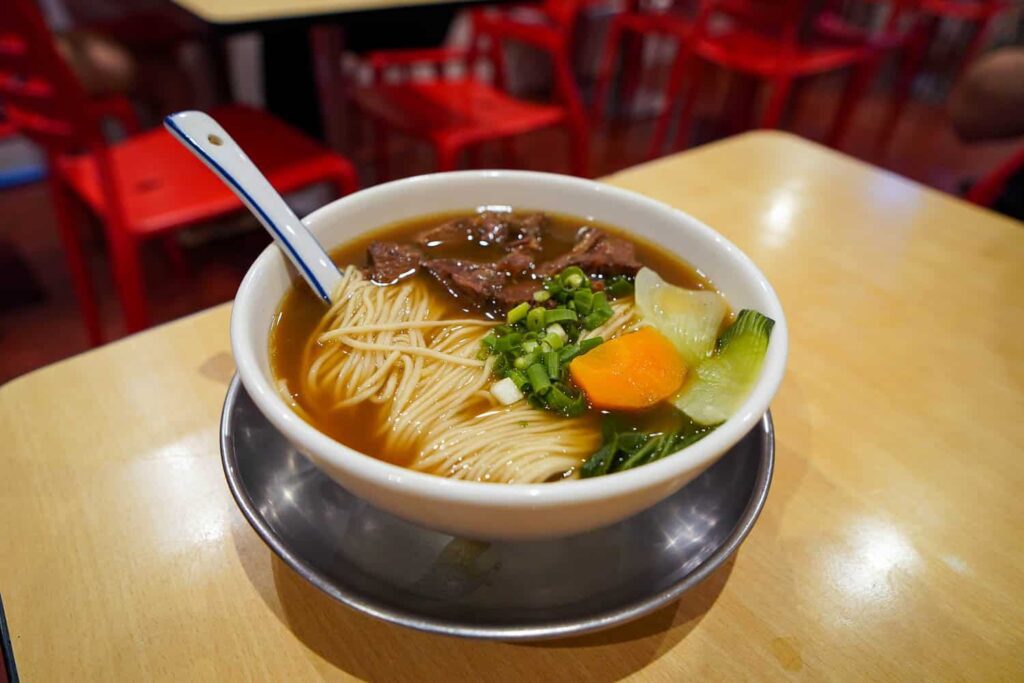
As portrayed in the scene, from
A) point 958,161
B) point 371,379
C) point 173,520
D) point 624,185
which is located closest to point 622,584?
point 371,379

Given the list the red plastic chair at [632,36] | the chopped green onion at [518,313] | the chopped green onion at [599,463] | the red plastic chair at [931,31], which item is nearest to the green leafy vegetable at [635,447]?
the chopped green onion at [599,463]

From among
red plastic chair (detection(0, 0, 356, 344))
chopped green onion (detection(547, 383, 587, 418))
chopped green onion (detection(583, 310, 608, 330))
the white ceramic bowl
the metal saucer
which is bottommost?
red plastic chair (detection(0, 0, 356, 344))

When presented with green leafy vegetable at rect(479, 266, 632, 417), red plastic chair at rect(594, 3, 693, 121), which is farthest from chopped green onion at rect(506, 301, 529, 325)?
red plastic chair at rect(594, 3, 693, 121)

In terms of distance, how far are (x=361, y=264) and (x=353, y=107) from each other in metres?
3.35

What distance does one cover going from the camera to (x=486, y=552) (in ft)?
2.41

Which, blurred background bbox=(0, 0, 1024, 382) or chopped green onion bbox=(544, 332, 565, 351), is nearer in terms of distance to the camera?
chopped green onion bbox=(544, 332, 565, 351)

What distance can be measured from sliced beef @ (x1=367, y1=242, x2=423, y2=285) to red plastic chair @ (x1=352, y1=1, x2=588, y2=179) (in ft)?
5.39

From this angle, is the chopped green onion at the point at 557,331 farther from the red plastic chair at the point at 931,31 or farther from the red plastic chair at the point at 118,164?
the red plastic chair at the point at 931,31

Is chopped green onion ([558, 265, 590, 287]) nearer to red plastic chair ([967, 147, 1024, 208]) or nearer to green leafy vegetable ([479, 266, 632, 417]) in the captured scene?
green leafy vegetable ([479, 266, 632, 417])

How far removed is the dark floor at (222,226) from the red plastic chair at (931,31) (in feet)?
0.36

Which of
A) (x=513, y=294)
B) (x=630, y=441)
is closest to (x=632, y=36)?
(x=513, y=294)

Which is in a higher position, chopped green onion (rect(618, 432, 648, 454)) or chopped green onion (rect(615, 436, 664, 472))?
chopped green onion (rect(615, 436, 664, 472))

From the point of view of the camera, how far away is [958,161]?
4562 millimetres

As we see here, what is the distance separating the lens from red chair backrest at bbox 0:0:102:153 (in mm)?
1744
